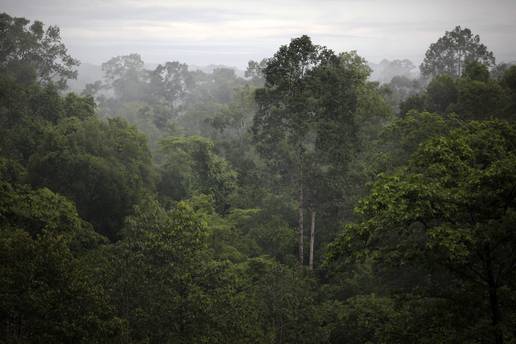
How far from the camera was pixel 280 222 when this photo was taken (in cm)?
2820

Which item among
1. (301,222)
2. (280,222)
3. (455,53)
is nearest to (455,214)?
(301,222)

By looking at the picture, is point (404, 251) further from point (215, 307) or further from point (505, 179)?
point (215, 307)

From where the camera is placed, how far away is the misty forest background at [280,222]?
1174 centimetres

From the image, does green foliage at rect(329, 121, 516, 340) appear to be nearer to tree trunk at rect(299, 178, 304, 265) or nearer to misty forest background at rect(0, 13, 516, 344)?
misty forest background at rect(0, 13, 516, 344)

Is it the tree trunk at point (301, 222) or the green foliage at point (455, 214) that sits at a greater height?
the green foliage at point (455, 214)

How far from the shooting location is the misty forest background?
1174cm

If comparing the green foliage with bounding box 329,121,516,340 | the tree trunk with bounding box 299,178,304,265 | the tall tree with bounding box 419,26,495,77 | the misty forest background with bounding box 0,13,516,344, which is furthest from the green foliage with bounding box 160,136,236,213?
the tall tree with bounding box 419,26,495,77

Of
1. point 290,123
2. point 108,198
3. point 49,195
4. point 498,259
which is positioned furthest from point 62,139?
point 498,259

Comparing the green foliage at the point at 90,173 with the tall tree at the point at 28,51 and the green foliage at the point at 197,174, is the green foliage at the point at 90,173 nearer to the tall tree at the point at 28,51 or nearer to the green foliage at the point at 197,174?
the green foliage at the point at 197,174

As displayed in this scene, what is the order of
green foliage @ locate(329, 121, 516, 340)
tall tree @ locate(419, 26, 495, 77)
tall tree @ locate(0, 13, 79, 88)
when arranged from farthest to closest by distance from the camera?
tall tree @ locate(419, 26, 495, 77)
tall tree @ locate(0, 13, 79, 88)
green foliage @ locate(329, 121, 516, 340)

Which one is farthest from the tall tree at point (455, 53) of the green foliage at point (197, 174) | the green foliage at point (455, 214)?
the green foliage at point (455, 214)

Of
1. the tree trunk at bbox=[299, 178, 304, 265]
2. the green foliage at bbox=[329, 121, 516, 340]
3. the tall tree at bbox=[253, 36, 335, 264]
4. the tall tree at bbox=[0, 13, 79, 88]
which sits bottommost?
the tree trunk at bbox=[299, 178, 304, 265]

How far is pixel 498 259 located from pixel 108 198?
20.1m

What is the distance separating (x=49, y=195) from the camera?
1997 cm
